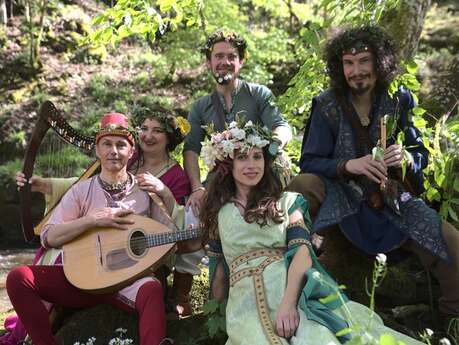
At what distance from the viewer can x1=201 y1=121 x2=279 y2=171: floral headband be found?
10.2 ft

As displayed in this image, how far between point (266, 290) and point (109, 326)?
3.98 ft

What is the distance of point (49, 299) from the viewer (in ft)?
11.4

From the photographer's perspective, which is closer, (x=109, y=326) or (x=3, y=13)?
(x=109, y=326)

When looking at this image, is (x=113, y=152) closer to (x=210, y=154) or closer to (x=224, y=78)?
(x=210, y=154)

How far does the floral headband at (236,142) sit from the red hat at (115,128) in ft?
2.03

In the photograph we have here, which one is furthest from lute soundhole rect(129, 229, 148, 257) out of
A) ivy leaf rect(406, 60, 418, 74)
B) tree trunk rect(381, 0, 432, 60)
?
tree trunk rect(381, 0, 432, 60)

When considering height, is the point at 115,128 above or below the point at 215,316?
above

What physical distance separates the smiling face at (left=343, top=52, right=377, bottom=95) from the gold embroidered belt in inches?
46.3

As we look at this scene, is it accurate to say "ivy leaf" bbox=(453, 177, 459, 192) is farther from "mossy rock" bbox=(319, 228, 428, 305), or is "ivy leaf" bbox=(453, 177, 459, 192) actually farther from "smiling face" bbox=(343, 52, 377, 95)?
"smiling face" bbox=(343, 52, 377, 95)

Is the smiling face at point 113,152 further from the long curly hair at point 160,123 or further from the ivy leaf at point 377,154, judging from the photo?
the ivy leaf at point 377,154

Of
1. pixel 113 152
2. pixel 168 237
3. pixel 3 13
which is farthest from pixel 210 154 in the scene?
pixel 3 13

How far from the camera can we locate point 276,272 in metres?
2.99

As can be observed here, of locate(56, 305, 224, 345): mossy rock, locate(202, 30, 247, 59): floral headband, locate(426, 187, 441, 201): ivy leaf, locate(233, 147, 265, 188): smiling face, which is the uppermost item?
locate(202, 30, 247, 59): floral headband

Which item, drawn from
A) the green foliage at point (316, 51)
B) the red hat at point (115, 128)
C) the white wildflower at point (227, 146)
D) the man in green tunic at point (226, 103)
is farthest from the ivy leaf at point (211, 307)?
the green foliage at point (316, 51)
